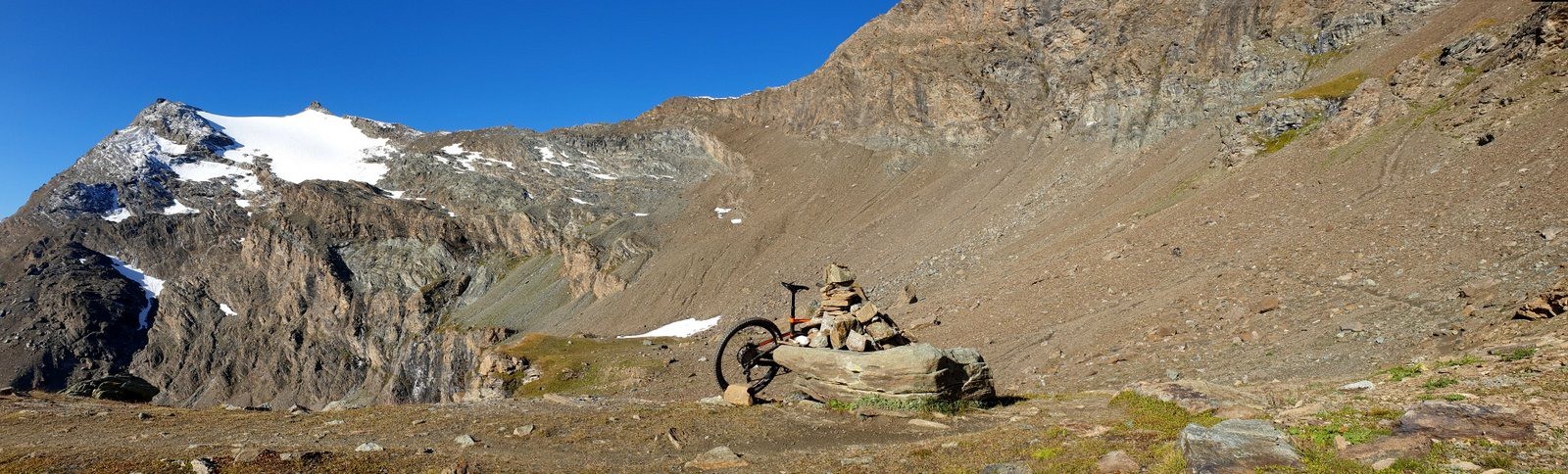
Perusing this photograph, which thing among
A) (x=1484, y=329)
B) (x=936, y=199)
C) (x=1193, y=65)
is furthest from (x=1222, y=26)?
(x=1484, y=329)

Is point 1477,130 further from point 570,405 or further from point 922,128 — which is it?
point 922,128

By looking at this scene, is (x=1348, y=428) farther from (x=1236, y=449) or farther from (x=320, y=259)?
(x=320, y=259)

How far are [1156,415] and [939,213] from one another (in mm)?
60277

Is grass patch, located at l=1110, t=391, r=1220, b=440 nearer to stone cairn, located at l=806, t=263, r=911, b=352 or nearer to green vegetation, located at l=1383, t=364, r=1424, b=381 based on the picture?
green vegetation, located at l=1383, t=364, r=1424, b=381

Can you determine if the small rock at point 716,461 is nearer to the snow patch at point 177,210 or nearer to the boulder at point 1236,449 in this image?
the boulder at point 1236,449

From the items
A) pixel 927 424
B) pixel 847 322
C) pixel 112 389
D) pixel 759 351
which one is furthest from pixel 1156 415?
pixel 112 389

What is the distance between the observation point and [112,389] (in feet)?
71.1

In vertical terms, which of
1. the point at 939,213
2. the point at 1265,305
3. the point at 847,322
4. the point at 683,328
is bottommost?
the point at 683,328

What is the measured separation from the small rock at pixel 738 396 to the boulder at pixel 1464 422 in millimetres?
11675

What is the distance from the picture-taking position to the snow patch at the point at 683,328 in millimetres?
71625

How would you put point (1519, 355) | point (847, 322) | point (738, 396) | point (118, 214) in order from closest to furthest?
point (1519, 355)
point (738, 396)
point (847, 322)
point (118, 214)

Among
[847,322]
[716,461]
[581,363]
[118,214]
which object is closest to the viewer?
[716,461]

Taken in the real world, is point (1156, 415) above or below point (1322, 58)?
below

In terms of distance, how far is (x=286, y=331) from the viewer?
127m
